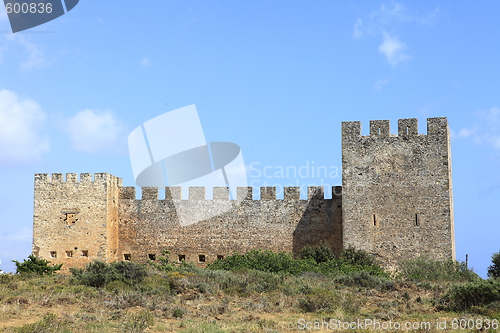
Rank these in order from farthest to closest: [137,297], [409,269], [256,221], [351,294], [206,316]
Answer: [256,221]
[409,269]
[351,294]
[137,297]
[206,316]

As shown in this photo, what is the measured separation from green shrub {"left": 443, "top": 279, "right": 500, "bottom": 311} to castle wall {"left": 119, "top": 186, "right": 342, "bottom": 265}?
6.55 meters

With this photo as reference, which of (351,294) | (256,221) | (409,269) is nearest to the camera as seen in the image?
(351,294)

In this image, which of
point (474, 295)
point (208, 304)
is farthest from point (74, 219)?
point (474, 295)

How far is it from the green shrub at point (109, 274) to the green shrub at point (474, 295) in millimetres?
7877

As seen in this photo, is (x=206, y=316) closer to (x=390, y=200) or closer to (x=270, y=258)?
(x=270, y=258)

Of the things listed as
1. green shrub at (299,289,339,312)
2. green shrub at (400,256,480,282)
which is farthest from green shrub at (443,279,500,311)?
green shrub at (400,256,480,282)

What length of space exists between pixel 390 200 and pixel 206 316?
905 cm

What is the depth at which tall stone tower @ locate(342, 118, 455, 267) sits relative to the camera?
1748 centimetres

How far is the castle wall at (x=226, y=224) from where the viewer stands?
1892 cm

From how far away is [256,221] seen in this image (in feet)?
63.1

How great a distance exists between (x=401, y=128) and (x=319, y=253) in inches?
201

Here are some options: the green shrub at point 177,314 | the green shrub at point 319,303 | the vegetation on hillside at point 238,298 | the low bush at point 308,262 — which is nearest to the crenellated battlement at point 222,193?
the low bush at point 308,262

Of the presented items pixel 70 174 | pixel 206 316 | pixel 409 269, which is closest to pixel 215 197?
pixel 70 174

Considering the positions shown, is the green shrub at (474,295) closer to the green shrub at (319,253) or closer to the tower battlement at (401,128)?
the green shrub at (319,253)
